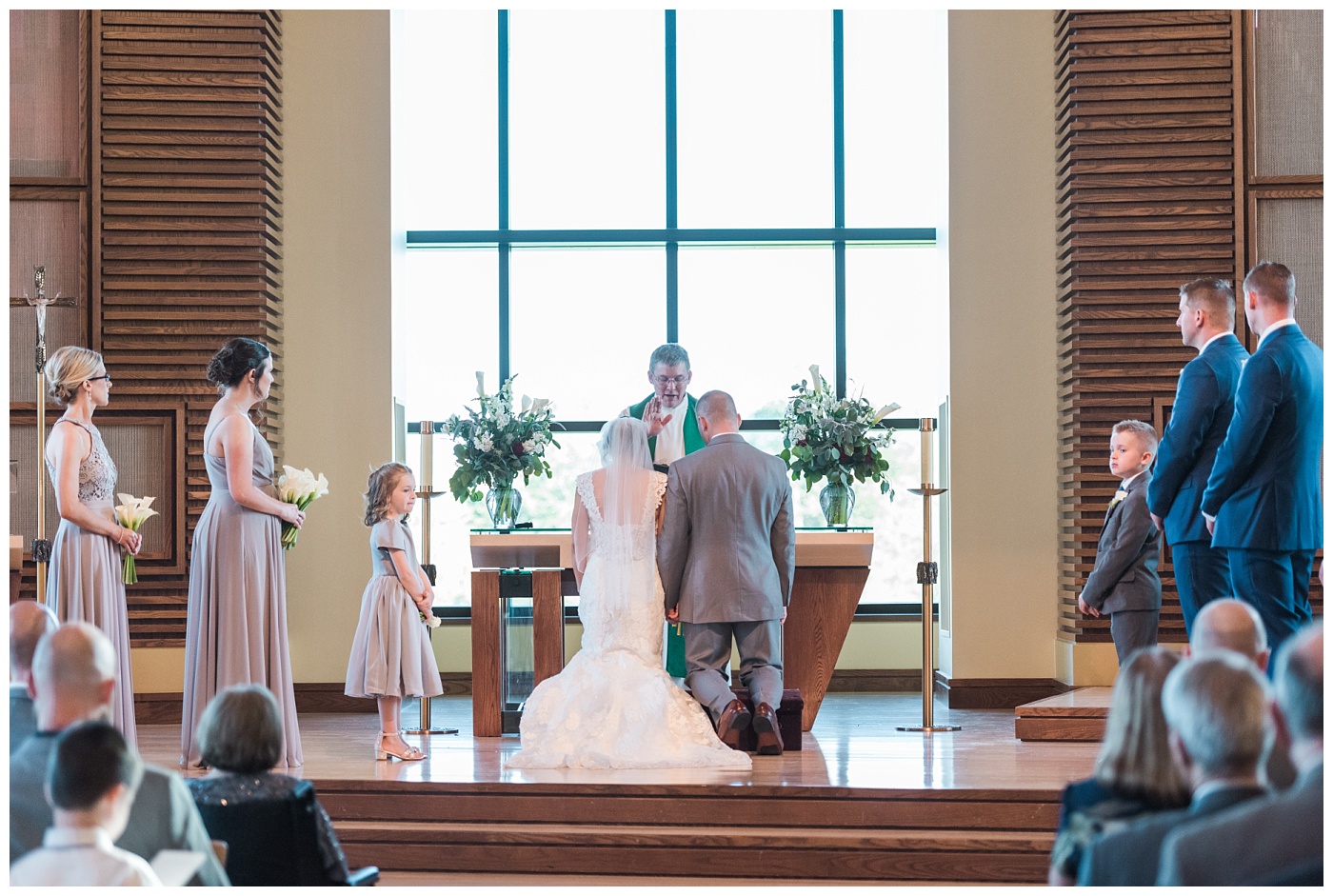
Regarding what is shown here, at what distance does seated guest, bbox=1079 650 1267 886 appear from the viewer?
196cm

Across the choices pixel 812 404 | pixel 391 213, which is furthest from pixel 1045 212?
pixel 391 213

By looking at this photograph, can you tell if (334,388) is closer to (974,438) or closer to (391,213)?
(391,213)

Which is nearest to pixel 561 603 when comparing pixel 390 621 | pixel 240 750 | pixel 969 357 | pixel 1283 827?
pixel 390 621

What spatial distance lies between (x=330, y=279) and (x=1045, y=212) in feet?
15.3

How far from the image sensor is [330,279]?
8.05 meters

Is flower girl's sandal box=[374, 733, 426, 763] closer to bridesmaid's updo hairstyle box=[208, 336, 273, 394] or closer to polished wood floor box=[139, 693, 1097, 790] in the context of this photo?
polished wood floor box=[139, 693, 1097, 790]

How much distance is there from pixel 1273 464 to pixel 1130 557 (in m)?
1.20

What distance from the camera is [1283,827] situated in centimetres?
186

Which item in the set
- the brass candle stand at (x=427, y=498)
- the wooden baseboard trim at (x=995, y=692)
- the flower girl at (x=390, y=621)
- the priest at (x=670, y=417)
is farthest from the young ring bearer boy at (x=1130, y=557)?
the brass candle stand at (x=427, y=498)

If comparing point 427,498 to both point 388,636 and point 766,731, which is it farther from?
point 766,731

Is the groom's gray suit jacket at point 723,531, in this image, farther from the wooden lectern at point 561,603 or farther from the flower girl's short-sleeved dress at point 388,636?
the flower girl's short-sleeved dress at point 388,636

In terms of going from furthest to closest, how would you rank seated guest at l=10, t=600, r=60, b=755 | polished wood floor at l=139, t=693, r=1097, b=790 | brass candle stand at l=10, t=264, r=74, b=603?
brass candle stand at l=10, t=264, r=74, b=603 < polished wood floor at l=139, t=693, r=1097, b=790 < seated guest at l=10, t=600, r=60, b=755

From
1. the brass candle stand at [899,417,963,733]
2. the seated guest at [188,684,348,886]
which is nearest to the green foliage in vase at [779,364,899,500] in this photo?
the brass candle stand at [899,417,963,733]

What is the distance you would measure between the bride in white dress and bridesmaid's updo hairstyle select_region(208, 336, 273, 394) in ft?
5.05
